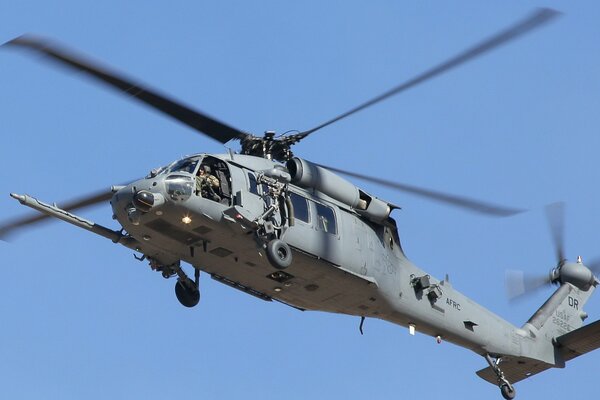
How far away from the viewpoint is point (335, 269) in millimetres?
22500

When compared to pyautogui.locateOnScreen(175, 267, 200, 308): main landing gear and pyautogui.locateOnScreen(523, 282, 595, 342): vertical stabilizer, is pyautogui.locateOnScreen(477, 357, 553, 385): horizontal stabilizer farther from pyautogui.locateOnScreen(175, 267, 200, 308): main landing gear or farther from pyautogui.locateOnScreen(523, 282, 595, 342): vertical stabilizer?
pyautogui.locateOnScreen(175, 267, 200, 308): main landing gear

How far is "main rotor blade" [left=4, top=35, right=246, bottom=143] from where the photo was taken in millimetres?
19078

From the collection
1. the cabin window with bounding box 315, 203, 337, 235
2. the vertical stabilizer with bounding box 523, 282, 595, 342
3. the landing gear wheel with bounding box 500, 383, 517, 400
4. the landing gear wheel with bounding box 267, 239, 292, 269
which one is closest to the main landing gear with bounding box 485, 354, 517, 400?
the landing gear wheel with bounding box 500, 383, 517, 400

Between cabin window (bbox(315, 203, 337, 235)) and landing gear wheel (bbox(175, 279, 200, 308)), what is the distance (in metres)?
2.74

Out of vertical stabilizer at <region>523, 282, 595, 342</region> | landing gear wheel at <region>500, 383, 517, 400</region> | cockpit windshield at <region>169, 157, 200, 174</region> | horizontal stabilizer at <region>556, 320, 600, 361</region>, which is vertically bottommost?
landing gear wheel at <region>500, 383, 517, 400</region>

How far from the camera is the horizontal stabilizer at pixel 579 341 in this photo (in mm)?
26484

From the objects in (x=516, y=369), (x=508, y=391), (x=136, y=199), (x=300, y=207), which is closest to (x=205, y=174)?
(x=136, y=199)

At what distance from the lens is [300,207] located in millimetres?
22266

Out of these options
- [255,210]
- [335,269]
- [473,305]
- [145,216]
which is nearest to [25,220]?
[145,216]

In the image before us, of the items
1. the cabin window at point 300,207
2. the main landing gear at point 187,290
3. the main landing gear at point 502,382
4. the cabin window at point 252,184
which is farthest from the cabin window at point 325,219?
the main landing gear at point 502,382

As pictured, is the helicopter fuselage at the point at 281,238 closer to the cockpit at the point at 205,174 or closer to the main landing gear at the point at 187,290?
the cockpit at the point at 205,174

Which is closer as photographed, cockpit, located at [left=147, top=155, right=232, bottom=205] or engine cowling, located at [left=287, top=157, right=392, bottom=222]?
cockpit, located at [left=147, top=155, right=232, bottom=205]

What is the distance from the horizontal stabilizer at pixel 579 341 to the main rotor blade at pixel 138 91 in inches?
378

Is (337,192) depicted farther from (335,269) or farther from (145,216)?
(145,216)
